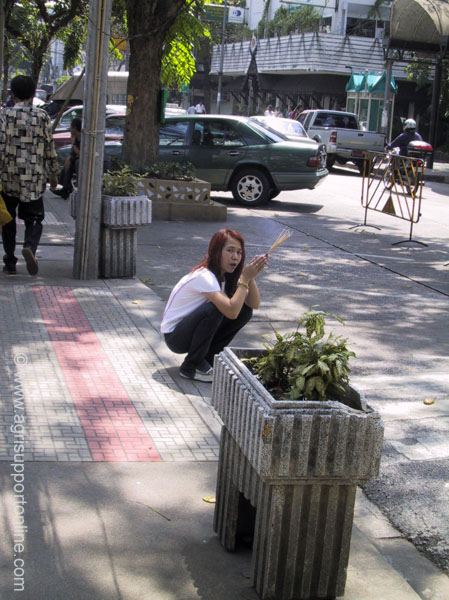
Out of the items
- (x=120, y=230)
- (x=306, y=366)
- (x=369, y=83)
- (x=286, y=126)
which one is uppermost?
(x=369, y=83)

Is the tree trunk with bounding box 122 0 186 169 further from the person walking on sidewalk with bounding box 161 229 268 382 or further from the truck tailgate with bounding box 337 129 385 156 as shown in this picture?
the truck tailgate with bounding box 337 129 385 156

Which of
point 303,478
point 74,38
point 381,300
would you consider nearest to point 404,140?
point 381,300

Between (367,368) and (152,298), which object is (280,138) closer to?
(152,298)

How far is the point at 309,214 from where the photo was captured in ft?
54.2

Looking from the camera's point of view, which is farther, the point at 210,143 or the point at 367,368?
the point at 210,143

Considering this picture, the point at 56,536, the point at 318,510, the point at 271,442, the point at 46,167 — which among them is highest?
the point at 46,167

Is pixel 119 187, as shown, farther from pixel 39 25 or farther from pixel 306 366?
pixel 39 25

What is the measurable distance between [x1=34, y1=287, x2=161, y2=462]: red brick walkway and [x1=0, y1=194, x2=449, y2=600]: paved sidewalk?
0.5 inches

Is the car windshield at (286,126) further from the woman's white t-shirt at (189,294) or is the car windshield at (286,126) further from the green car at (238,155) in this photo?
the woman's white t-shirt at (189,294)

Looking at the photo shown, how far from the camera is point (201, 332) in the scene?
579cm

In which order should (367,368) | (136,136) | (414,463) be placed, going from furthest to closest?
(136,136)
(367,368)
(414,463)

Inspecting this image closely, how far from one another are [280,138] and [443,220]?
3573 mm

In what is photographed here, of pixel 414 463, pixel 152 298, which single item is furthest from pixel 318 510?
pixel 152 298

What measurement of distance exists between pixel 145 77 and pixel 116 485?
1212 cm
